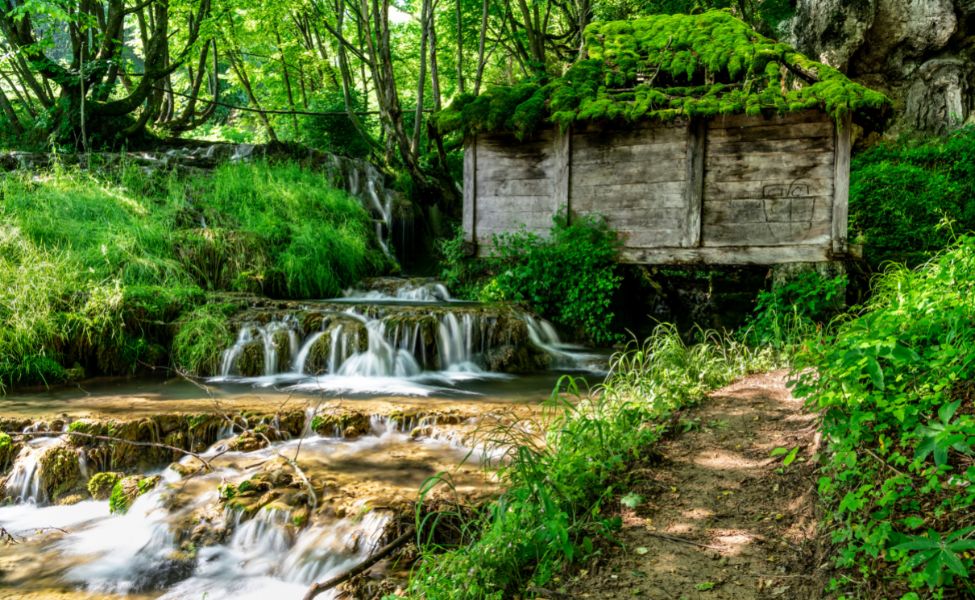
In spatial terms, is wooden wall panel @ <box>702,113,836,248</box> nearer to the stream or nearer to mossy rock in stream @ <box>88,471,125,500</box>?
the stream

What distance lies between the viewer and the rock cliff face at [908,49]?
51.7 ft

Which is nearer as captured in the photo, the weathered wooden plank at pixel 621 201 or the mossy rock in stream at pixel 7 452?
the mossy rock in stream at pixel 7 452

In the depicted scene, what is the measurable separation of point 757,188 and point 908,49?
37.6 ft

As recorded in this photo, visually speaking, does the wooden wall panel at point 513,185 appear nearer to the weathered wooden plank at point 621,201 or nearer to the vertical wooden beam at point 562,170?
the vertical wooden beam at point 562,170

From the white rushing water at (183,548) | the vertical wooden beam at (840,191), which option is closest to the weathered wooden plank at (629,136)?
the vertical wooden beam at (840,191)

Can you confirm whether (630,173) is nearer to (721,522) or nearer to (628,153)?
(628,153)

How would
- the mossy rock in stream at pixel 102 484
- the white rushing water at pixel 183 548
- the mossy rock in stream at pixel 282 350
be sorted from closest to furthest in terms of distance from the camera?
the white rushing water at pixel 183 548 → the mossy rock in stream at pixel 102 484 → the mossy rock in stream at pixel 282 350

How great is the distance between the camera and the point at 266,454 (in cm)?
516

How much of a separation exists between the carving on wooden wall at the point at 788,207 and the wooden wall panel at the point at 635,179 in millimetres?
1150

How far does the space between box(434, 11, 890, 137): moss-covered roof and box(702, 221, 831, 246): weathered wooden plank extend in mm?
1503

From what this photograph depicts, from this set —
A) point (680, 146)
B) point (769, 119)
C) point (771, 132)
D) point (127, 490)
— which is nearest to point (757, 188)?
point (771, 132)

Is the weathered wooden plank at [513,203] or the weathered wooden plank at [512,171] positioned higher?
the weathered wooden plank at [512,171]

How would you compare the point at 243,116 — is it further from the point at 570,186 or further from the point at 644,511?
the point at 644,511

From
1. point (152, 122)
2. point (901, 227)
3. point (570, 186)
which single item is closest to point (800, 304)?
point (570, 186)
